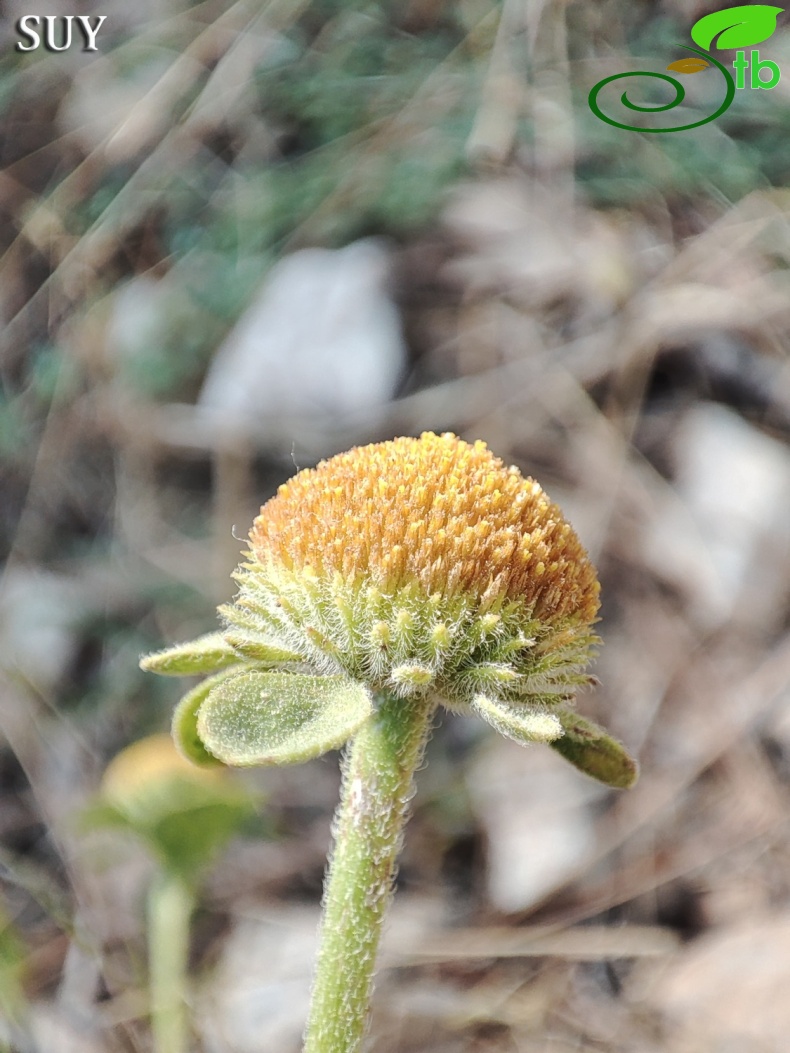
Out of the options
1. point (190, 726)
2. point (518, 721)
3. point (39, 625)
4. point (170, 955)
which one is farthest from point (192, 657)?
point (39, 625)

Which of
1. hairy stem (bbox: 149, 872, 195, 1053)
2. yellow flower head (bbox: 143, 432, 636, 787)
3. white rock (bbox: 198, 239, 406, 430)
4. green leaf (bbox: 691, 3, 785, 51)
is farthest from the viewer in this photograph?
white rock (bbox: 198, 239, 406, 430)

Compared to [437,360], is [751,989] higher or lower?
lower

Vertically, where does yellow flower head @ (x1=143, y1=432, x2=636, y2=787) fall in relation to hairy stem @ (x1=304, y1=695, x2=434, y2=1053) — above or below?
above

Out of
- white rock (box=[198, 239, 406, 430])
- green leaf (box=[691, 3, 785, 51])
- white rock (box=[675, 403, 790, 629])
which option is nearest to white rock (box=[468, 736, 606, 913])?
white rock (box=[675, 403, 790, 629])

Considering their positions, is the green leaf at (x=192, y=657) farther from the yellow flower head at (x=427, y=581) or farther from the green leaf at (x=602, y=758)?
the green leaf at (x=602, y=758)

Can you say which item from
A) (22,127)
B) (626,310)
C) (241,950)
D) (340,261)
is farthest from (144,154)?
(241,950)

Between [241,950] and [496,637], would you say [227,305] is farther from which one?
[496,637]

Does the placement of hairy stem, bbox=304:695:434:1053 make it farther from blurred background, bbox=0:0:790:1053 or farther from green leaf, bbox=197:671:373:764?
blurred background, bbox=0:0:790:1053
